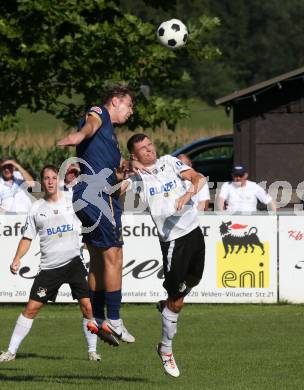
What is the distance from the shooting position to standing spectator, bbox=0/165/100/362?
→ 14156 millimetres

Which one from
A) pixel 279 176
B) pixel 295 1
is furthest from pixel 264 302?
pixel 295 1

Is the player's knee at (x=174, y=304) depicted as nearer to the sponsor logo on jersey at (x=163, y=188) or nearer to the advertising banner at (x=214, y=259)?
the sponsor logo on jersey at (x=163, y=188)

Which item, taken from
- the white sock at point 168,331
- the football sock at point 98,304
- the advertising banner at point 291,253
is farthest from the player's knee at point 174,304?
the advertising banner at point 291,253

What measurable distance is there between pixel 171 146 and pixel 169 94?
145 feet

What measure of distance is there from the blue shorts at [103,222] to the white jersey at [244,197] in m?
9.27

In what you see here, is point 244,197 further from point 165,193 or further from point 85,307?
point 165,193

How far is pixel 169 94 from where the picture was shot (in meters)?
82.4

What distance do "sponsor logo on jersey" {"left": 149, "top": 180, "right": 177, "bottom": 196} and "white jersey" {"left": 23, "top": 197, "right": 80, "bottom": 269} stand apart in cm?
286

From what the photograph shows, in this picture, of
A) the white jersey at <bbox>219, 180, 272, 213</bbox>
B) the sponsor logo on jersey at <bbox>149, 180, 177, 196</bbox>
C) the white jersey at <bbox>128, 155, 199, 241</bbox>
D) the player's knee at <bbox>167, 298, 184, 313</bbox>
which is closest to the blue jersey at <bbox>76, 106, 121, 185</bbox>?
the white jersey at <bbox>128, 155, 199, 241</bbox>

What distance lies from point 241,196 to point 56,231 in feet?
21.8

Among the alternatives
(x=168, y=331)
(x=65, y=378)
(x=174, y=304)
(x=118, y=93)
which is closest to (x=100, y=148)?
(x=118, y=93)

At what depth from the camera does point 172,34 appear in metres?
19.6

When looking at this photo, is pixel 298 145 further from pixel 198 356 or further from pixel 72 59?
pixel 198 356

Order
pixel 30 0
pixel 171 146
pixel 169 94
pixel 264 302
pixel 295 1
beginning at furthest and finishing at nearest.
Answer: pixel 295 1 → pixel 169 94 → pixel 171 146 → pixel 30 0 → pixel 264 302
